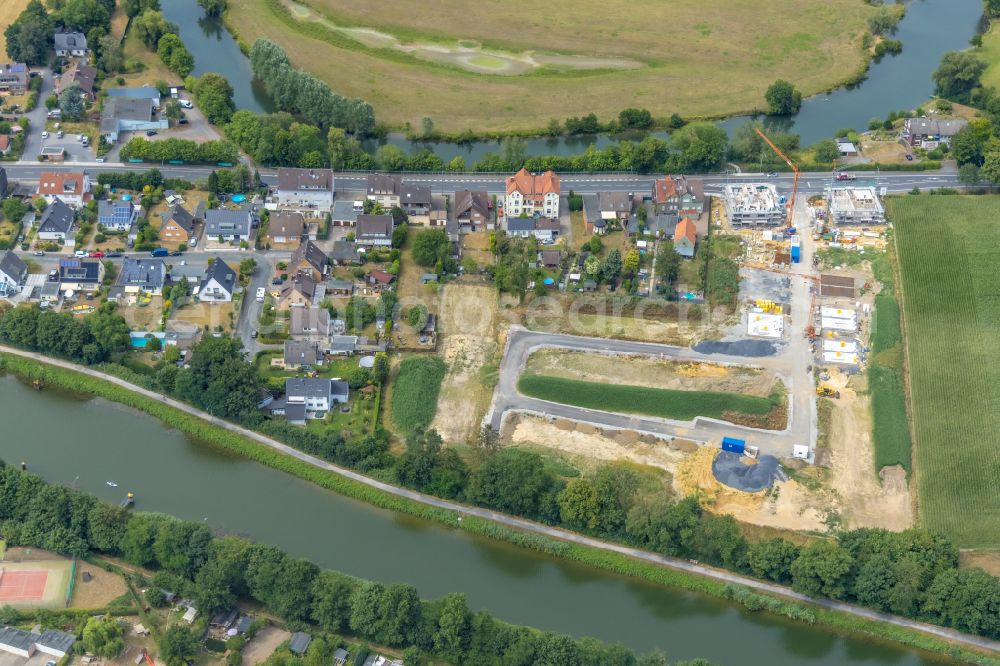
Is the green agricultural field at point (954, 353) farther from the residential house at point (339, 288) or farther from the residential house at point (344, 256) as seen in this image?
the residential house at point (344, 256)

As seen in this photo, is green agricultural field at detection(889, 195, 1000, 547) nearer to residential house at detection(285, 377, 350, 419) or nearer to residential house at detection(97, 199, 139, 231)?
residential house at detection(285, 377, 350, 419)

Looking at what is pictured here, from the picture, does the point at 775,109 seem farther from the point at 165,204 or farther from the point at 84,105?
the point at 84,105

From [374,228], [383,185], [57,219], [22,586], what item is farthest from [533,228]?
[22,586]

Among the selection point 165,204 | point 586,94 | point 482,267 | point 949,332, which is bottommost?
point 949,332

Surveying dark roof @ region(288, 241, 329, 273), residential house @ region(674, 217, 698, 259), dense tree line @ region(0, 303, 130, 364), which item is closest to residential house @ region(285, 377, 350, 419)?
dark roof @ region(288, 241, 329, 273)

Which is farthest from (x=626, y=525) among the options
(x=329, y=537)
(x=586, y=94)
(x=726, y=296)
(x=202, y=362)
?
(x=586, y=94)

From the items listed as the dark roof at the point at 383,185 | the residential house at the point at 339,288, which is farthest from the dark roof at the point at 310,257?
the dark roof at the point at 383,185
